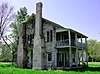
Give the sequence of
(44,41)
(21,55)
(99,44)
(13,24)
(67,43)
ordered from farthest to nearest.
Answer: (99,44), (13,24), (21,55), (44,41), (67,43)

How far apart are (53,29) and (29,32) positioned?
19.4ft

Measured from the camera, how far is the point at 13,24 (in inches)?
2009

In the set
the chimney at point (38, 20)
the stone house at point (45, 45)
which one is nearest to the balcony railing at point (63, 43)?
the stone house at point (45, 45)

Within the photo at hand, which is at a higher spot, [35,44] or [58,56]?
[35,44]

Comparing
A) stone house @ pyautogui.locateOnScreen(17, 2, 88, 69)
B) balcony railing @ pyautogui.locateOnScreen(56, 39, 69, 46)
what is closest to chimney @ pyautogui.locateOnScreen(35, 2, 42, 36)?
stone house @ pyautogui.locateOnScreen(17, 2, 88, 69)

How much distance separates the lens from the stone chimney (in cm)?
3043

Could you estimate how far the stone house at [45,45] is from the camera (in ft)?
98.2

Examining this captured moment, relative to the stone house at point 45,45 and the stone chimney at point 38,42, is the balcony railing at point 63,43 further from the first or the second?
the stone chimney at point 38,42

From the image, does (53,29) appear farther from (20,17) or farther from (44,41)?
(20,17)

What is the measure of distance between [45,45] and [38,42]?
135 centimetres

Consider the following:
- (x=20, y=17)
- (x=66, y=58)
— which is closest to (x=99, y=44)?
(x=20, y=17)

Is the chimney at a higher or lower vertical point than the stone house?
higher

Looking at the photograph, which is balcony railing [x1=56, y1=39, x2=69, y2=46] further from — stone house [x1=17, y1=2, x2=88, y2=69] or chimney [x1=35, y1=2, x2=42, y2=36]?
chimney [x1=35, y1=2, x2=42, y2=36]

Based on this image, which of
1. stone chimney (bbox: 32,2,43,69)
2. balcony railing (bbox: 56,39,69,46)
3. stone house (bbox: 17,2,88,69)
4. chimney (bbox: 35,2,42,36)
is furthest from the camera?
chimney (bbox: 35,2,42,36)
